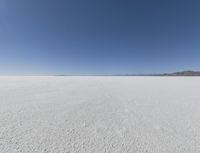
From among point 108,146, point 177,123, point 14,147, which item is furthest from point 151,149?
point 14,147

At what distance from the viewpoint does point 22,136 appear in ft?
5.99

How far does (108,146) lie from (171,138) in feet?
3.36

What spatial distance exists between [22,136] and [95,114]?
4.90 ft

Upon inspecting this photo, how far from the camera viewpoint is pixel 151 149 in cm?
156

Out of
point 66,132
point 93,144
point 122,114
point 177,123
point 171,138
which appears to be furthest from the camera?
point 122,114

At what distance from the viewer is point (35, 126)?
2.17 m

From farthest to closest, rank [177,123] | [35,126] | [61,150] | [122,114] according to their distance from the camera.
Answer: [122,114] → [177,123] → [35,126] → [61,150]

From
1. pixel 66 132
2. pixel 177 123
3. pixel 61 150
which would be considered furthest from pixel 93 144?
pixel 177 123

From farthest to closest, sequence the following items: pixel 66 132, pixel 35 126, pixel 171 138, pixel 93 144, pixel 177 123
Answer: pixel 177 123
pixel 35 126
pixel 66 132
pixel 171 138
pixel 93 144

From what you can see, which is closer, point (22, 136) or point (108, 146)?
point (108, 146)

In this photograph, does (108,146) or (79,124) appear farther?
(79,124)

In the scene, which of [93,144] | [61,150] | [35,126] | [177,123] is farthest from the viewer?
[177,123]

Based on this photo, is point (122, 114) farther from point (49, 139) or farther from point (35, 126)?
point (35, 126)

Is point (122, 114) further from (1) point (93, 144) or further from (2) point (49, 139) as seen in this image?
(2) point (49, 139)
